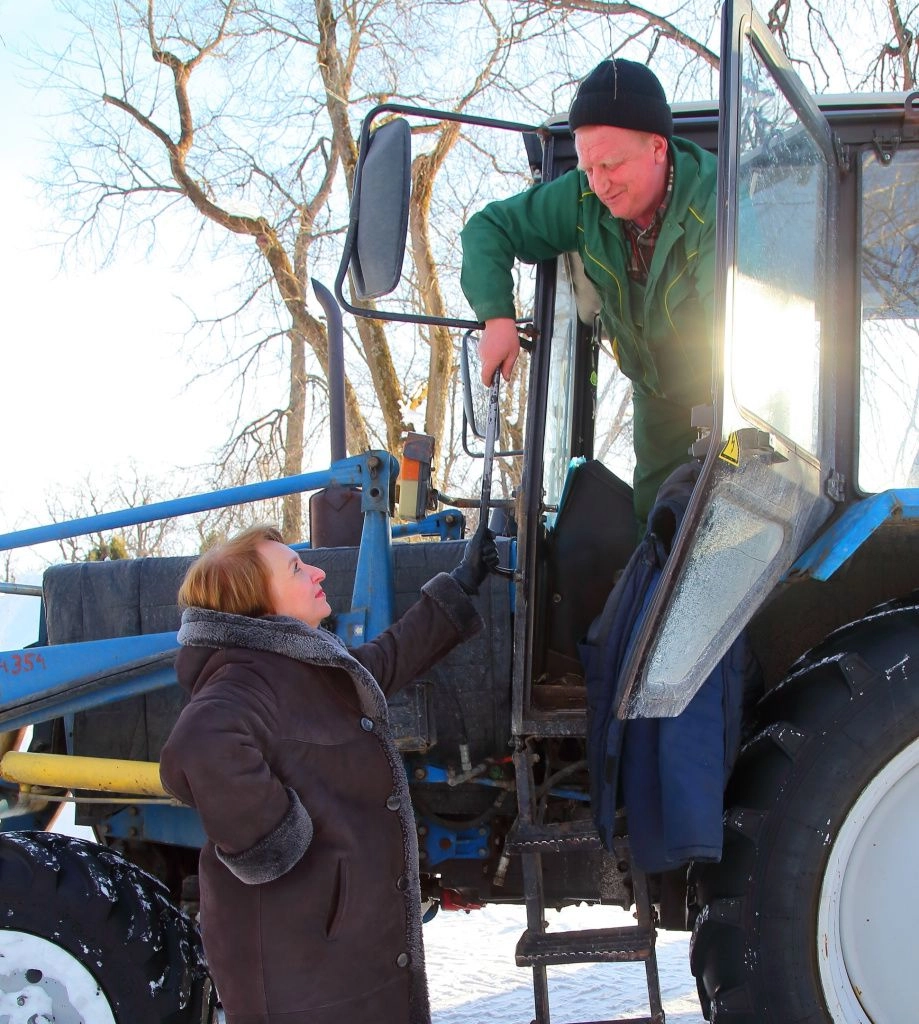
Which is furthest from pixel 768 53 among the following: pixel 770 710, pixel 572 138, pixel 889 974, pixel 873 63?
pixel 873 63

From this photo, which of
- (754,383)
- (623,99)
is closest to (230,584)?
(754,383)

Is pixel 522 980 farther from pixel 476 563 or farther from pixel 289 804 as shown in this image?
pixel 289 804

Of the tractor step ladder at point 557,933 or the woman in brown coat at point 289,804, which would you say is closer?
the woman in brown coat at point 289,804

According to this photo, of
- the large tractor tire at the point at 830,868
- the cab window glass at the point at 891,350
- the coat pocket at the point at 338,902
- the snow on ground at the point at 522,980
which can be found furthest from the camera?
the snow on ground at the point at 522,980

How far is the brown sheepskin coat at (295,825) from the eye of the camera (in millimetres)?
1759

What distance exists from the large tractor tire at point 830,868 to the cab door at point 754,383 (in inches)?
10.3

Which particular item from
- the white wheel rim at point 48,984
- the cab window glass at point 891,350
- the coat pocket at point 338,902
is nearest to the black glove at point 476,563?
the coat pocket at point 338,902

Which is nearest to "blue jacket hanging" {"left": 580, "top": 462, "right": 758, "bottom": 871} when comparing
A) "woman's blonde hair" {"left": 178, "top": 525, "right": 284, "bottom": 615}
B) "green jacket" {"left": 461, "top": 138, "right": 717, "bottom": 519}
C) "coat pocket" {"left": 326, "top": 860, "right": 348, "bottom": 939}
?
"green jacket" {"left": 461, "top": 138, "right": 717, "bottom": 519}

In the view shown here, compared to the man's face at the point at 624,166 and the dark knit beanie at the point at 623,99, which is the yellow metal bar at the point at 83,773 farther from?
the dark knit beanie at the point at 623,99

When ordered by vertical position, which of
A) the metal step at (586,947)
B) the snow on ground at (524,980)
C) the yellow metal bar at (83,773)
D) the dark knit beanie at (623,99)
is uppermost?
the dark knit beanie at (623,99)

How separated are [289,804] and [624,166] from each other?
149 cm

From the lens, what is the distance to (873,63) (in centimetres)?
731

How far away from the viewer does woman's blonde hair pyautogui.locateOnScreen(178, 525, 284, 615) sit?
2.05 metres

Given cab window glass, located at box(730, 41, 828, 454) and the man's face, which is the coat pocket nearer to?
cab window glass, located at box(730, 41, 828, 454)
